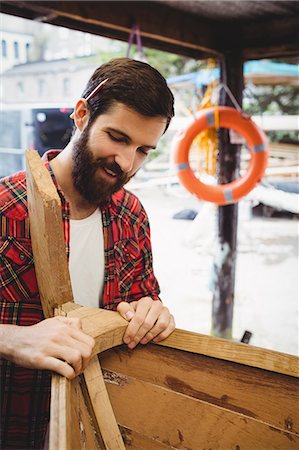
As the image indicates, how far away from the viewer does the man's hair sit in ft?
4.00

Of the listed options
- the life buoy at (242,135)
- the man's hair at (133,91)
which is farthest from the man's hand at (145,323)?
the life buoy at (242,135)

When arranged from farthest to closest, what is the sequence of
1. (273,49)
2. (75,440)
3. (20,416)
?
(273,49) < (20,416) < (75,440)

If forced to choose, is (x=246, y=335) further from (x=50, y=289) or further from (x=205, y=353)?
(x=50, y=289)

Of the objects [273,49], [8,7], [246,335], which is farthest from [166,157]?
[246,335]

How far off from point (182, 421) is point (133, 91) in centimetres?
81

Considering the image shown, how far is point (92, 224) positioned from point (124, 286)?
205mm

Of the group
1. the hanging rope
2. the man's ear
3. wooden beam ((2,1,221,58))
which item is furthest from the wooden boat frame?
the hanging rope

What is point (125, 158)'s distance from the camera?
4.05 feet

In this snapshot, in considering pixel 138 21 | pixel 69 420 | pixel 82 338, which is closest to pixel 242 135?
pixel 138 21

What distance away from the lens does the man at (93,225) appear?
3.92ft

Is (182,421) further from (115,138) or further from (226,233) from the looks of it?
(226,233)

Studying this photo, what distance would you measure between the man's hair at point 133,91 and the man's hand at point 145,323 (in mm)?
479

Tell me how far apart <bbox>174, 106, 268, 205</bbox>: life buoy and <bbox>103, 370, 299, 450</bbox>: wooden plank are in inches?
99.6

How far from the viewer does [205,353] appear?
1152mm
